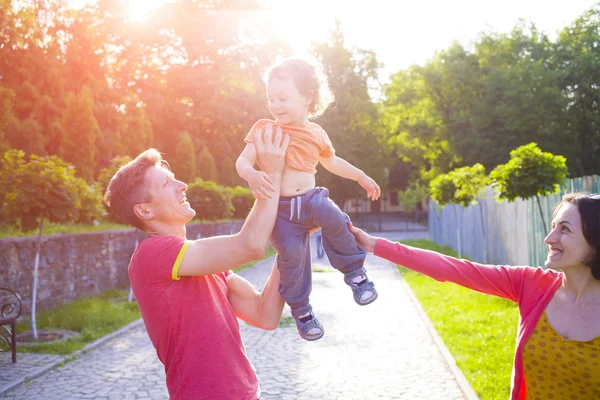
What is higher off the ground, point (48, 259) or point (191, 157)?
point (191, 157)

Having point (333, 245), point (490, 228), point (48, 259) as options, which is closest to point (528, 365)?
point (333, 245)

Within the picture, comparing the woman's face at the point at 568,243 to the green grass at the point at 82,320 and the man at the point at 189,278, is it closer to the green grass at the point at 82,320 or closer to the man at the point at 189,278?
the man at the point at 189,278

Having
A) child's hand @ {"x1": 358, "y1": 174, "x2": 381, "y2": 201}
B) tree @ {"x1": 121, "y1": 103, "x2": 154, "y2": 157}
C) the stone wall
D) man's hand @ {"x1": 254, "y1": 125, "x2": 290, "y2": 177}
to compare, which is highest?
tree @ {"x1": 121, "y1": 103, "x2": 154, "y2": 157}

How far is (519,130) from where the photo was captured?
38938mm

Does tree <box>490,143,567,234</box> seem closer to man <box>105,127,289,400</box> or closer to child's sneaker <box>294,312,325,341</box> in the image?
child's sneaker <box>294,312,325,341</box>

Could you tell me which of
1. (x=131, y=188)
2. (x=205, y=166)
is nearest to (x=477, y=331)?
(x=131, y=188)

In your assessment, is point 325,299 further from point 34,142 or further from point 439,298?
point 34,142

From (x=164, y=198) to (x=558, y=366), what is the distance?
1926mm

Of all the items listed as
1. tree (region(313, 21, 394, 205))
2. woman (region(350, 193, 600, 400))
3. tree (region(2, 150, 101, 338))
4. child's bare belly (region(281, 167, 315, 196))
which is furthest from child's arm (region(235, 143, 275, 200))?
tree (region(313, 21, 394, 205))

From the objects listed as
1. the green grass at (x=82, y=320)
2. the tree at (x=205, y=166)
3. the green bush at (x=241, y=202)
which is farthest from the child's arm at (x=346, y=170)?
the green bush at (x=241, y=202)

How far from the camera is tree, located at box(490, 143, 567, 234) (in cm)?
1158

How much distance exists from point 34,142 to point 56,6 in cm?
470

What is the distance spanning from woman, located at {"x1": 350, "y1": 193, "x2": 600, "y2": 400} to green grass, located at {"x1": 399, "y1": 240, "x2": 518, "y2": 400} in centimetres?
369

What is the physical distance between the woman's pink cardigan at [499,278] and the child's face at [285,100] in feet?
2.52
